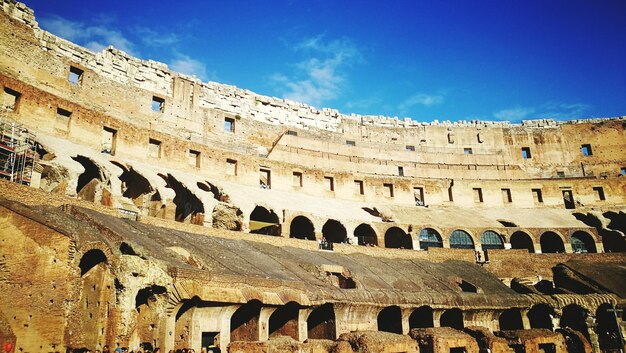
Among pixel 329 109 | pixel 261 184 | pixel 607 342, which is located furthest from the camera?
pixel 329 109

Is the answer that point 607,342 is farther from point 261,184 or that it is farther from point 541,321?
point 261,184

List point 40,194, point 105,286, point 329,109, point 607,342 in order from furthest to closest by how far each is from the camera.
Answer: point 329,109 < point 607,342 < point 40,194 < point 105,286

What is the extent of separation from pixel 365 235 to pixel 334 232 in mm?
2785

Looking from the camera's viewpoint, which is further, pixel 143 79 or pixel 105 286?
pixel 143 79

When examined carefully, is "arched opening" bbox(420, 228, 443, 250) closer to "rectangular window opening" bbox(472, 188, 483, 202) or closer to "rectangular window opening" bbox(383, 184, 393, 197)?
"rectangular window opening" bbox(383, 184, 393, 197)

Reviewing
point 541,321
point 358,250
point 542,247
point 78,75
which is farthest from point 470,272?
point 78,75

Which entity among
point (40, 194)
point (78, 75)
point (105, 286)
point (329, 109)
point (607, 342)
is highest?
point (329, 109)

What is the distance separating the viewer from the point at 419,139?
53.0 m

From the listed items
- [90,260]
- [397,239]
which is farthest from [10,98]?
[397,239]

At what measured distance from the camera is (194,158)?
3509 cm

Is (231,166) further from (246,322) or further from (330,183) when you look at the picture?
(246,322)

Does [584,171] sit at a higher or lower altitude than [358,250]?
higher

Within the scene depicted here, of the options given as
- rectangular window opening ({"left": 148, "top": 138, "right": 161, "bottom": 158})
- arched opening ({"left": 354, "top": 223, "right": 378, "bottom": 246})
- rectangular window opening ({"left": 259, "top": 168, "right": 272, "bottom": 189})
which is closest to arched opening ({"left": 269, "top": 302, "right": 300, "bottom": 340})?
arched opening ({"left": 354, "top": 223, "right": 378, "bottom": 246})

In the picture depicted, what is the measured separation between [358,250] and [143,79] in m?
22.6
